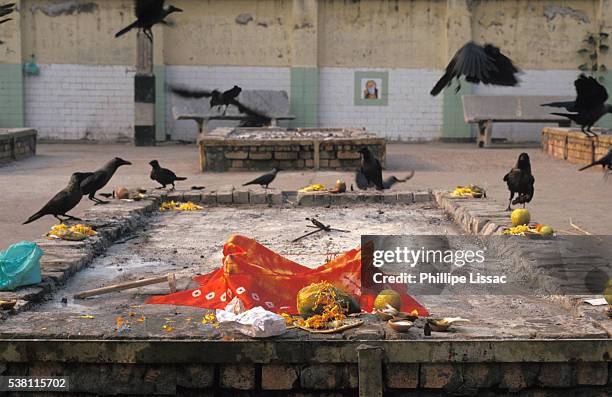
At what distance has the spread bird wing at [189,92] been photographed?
20.9 meters

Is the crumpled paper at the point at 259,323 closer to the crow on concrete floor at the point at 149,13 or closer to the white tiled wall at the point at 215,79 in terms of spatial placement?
the crow on concrete floor at the point at 149,13

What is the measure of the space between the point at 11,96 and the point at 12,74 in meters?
0.55

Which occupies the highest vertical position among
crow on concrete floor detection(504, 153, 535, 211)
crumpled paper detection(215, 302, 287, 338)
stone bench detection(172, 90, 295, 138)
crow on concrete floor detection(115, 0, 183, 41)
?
crow on concrete floor detection(115, 0, 183, 41)

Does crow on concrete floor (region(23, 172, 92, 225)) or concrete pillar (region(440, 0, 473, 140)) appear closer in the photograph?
crow on concrete floor (region(23, 172, 92, 225))

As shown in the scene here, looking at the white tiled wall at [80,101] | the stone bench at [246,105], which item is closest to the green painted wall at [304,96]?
the stone bench at [246,105]

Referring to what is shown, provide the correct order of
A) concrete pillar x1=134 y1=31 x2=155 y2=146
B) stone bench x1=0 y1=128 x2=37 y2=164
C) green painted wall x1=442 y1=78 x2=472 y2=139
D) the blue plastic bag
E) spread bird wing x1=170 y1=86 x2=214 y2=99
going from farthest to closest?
green painted wall x1=442 y1=78 x2=472 y2=139, spread bird wing x1=170 y1=86 x2=214 y2=99, concrete pillar x1=134 y1=31 x2=155 y2=146, stone bench x1=0 y1=128 x2=37 y2=164, the blue plastic bag

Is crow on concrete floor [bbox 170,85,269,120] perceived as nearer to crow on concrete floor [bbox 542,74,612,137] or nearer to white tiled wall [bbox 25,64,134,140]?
white tiled wall [bbox 25,64,134,140]

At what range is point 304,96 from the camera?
69.7 ft

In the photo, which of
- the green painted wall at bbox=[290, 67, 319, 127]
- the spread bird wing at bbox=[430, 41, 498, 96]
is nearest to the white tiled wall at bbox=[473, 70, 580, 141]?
the green painted wall at bbox=[290, 67, 319, 127]

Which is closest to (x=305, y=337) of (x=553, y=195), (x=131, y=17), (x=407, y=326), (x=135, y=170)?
(x=407, y=326)

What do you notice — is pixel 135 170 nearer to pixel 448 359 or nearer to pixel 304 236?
pixel 304 236

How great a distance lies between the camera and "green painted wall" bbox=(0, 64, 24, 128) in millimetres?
20750

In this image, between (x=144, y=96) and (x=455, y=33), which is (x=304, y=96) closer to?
(x=144, y=96)

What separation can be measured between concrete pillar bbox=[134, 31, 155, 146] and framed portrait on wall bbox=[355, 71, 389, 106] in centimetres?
518
